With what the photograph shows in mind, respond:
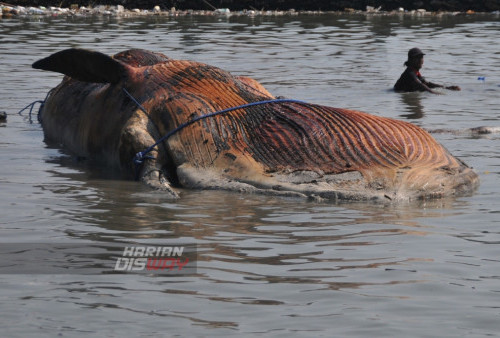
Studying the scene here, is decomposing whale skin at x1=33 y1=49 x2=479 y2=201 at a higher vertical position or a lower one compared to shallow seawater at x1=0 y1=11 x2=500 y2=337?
higher

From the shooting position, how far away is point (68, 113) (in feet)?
38.8

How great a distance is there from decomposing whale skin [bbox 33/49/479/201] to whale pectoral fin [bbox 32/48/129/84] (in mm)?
13

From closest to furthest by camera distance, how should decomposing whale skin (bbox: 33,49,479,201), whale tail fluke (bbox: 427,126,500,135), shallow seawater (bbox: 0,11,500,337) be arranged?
shallow seawater (bbox: 0,11,500,337)
decomposing whale skin (bbox: 33,49,479,201)
whale tail fluke (bbox: 427,126,500,135)

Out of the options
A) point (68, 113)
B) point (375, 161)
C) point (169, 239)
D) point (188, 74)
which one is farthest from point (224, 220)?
point (68, 113)

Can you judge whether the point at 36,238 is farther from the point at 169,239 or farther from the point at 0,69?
the point at 0,69

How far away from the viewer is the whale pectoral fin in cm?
1059

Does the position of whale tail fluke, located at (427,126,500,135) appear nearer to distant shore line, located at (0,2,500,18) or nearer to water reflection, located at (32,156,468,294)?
water reflection, located at (32,156,468,294)

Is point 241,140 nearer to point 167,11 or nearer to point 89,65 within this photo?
point 89,65

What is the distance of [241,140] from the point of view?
9.53 m

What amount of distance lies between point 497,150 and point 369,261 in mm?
5294

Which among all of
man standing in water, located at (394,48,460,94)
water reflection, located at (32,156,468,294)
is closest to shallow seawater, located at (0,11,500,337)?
water reflection, located at (32,156,468,294)

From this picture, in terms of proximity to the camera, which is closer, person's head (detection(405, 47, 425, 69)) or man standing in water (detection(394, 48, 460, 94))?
man standing in water (detection(394, 48, 460, 94))

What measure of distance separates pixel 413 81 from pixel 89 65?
8.39 metres

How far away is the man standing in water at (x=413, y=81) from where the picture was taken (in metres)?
17.7
